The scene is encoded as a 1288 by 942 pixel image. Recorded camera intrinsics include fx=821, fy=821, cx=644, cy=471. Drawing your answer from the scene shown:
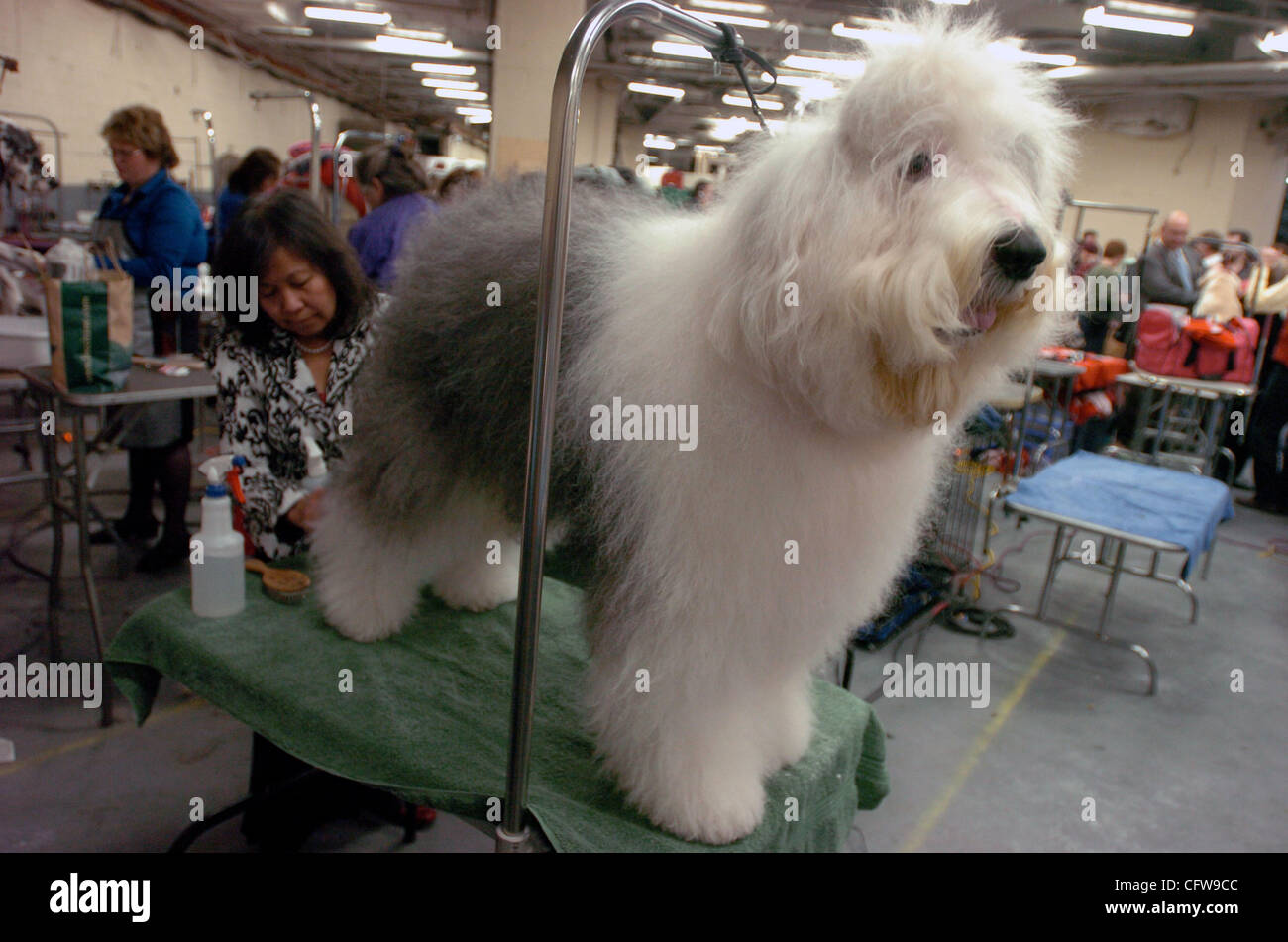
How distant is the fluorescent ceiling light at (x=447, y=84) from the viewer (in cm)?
1045

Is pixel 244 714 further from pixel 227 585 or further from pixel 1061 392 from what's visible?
pixel 1061 392

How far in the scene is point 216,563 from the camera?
6.06 ft

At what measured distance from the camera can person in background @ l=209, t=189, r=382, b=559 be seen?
2.09 m

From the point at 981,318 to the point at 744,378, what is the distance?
0.31 m

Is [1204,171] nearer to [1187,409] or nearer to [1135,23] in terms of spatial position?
[1135,23]

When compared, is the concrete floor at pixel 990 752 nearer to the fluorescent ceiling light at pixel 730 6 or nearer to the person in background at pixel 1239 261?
the person in background at pixel 1239 261

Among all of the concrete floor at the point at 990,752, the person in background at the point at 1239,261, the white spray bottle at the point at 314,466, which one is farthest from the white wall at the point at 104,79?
the person in background at the point at 1239,261

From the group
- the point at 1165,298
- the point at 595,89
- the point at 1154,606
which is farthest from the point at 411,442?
the point at 595,89

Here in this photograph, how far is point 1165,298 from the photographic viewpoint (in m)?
6.79

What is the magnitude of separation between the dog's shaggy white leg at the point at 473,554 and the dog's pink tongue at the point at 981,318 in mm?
1039
